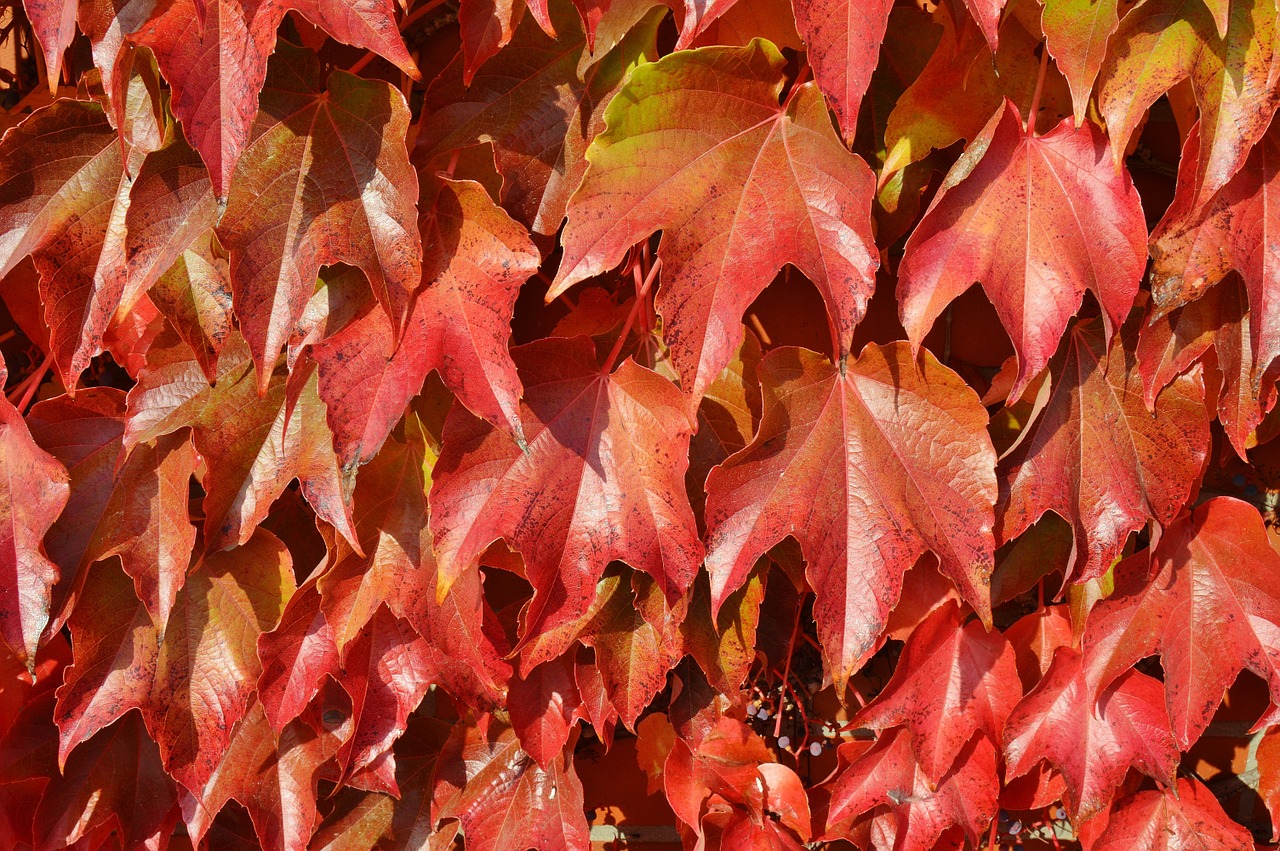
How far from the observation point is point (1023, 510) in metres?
0.83

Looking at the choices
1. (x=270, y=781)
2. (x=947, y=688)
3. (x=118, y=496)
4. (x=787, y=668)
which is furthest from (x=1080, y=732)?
(x=118, y=496)

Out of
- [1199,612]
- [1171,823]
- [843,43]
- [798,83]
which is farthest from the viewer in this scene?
[1171,823]

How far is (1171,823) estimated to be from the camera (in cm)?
98

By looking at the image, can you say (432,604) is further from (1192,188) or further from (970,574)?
(1192,188)

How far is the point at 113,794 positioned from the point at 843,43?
1.08m

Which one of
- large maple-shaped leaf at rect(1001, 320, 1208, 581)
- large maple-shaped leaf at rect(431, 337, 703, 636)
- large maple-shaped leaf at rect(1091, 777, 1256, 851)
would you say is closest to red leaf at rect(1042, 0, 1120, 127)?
large maple-shaped leaf at rect(1001, 320, 1208, 581)

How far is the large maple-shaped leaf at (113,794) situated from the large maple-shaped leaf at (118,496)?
27 centimetres

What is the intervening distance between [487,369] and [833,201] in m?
0.31

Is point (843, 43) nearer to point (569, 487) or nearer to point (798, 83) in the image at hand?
point (798, 83)

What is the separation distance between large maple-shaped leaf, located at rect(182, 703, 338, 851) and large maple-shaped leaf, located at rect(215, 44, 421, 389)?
1.58 ft

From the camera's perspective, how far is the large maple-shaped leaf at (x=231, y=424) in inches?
31.8

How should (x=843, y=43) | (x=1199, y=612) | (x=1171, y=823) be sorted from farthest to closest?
(x=1171, y=823) < (x=1199, y=612) < (x=843, y=43)

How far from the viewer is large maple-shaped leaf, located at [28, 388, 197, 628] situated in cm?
86

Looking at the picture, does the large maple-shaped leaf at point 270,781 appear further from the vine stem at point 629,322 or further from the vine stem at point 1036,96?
the vine stem at point 1036,96
